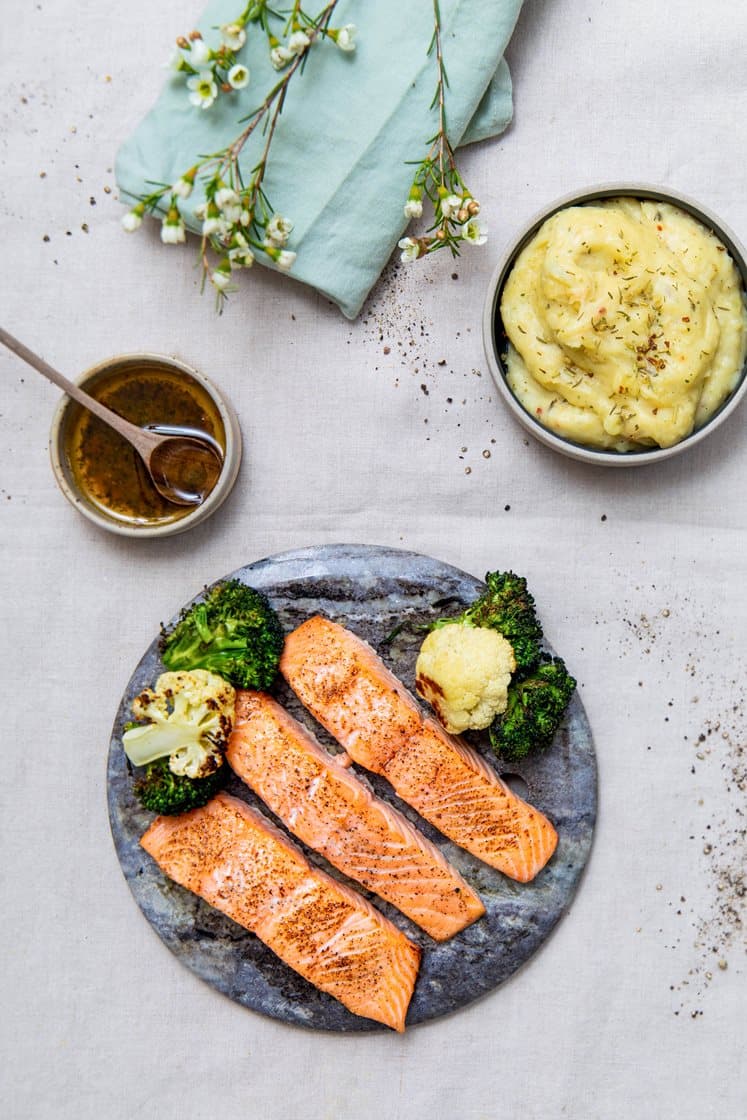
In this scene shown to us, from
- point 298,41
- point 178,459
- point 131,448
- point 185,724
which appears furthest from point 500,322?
point 185,724

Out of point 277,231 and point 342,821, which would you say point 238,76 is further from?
point 342,821

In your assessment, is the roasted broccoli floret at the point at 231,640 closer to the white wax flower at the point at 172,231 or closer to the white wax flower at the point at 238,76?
the white wax flower at the point at 172,231

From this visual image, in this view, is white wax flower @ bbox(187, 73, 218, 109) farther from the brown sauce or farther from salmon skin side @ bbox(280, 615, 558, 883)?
salmon skin side @ bbox(280, 615, 558, 883)

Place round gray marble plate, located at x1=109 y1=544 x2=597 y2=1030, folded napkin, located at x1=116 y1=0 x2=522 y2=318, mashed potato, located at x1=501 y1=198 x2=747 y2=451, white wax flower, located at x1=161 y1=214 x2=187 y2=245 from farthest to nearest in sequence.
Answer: round gray marble plate, located at x1=109 y1=544 x2=597 y2=1030 < folded napkin, located at x1=116 y1=0 x2=522 y2=318 < white wax flower, located at x1=161 y1=214 x2=187 y2=245 < mashed potato, located at x1=501 y1=198 x2=747 y2=451

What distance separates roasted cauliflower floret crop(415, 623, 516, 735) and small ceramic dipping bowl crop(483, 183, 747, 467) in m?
0.59

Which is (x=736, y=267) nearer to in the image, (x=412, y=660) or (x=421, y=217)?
(x=421, y=217)

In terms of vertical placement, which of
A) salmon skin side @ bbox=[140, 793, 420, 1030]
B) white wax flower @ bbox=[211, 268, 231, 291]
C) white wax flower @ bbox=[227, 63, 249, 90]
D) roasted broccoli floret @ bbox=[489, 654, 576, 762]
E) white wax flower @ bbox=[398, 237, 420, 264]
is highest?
white wax flower @ bbox=[227, 63, 249, 90]

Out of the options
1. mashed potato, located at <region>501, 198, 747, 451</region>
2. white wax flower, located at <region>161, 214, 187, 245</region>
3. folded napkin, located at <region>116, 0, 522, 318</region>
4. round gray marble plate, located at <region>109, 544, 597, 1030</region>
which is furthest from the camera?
round gray marble plate, located at <region>109, 544, 597, 1030</region>

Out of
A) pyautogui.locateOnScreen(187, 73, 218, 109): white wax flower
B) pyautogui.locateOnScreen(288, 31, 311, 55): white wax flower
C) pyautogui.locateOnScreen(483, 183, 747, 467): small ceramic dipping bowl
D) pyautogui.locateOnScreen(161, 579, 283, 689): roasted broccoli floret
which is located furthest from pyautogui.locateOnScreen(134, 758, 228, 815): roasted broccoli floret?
pyautogui.locateOnScreen(288, 31, 311, 55): white wax flower

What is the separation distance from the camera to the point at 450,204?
271 cm

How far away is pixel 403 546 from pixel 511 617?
0.47m

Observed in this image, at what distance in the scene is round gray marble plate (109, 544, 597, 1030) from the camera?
9.52 feet

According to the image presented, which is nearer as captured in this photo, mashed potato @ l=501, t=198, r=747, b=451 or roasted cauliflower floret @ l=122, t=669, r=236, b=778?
mashed potato @ l=501, t=198, r=747, b=451

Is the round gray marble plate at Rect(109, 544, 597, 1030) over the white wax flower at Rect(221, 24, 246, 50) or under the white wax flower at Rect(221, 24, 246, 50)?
under
